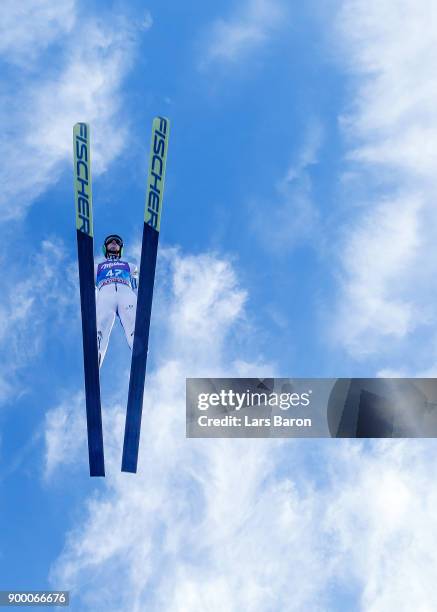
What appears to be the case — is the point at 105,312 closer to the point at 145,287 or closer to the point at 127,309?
the point at 127,309

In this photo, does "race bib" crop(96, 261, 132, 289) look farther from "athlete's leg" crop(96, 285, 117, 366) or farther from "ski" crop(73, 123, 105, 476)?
"ski" crop(73, 123, 105, 476)

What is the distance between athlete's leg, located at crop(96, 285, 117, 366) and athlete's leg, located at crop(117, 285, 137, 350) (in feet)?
0.52

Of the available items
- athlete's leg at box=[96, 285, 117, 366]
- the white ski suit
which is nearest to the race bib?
the white ski suit

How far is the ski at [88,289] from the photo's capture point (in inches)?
581

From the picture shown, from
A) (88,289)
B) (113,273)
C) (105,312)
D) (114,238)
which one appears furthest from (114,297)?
(114,238)

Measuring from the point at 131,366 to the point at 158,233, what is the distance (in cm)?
294

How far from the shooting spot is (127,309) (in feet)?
52.1

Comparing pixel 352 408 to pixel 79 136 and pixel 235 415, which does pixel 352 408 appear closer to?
pixel 235 415

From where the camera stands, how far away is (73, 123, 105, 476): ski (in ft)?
48.4

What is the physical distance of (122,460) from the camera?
14648 mm

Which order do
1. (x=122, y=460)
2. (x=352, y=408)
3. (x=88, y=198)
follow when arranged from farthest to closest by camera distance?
(x=352, y=408), (x=88, y=198), (x=122, y=460)

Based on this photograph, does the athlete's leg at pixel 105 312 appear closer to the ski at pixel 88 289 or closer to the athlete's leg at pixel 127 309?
the athlete's leg at pixel 127 309

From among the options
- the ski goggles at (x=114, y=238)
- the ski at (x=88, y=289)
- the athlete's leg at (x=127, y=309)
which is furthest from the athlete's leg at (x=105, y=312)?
the ski goggles at (x=114, y=238)

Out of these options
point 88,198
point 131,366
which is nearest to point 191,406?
point 131,366
